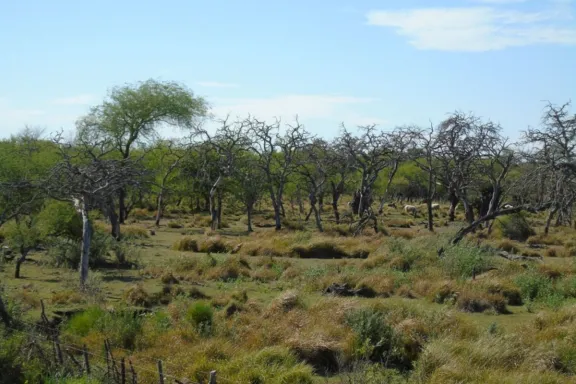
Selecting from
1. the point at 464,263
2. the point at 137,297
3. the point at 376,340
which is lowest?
the point at 376,340

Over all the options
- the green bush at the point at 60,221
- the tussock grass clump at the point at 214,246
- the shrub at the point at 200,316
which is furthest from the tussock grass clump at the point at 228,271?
the shrub at the point at 200,316

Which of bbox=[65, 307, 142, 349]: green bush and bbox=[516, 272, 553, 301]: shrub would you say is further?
bbox=[516, 272, 553, 301]: shrub

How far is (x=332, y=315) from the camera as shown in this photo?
1488cm

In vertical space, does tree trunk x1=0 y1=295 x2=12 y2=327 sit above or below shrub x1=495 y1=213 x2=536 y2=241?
below

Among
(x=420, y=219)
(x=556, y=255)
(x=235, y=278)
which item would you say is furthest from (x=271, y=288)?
(x=420, y=219)

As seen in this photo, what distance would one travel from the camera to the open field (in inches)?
478

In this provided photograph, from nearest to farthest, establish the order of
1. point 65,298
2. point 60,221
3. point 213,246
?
1. point 65,298
2. point 60,221
3. point 213,246

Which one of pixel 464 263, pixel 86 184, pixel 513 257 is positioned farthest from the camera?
pixel 513 257

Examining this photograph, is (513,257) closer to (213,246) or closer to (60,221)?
(213,246)

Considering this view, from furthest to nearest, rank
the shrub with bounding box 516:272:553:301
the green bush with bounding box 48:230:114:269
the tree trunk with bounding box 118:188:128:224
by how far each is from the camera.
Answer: the tree trunk with bounding box 118:188:128:224, the green bush with bounding box 48:230:114:269, the shrub with bounding box 516:272:553:301

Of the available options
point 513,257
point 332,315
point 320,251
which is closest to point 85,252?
point 332,315

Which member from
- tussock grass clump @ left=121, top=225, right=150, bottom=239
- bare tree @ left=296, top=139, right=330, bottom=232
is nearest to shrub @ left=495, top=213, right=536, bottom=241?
bare tree @ left=296, top=139, right=330, bottom=232

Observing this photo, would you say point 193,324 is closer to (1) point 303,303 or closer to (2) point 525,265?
(1) point 303,303

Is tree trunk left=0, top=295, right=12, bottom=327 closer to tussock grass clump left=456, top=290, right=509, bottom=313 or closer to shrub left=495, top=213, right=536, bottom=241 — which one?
tussock grass clump left=456, top=290, right=509, bottom=313
